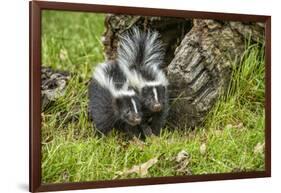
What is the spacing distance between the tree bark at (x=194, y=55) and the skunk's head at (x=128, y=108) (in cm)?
22

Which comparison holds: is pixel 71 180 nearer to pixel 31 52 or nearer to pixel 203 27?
pixel 31 52

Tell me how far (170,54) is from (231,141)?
0.68 m

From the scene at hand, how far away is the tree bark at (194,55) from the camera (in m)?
3.93

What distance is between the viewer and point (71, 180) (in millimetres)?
3725

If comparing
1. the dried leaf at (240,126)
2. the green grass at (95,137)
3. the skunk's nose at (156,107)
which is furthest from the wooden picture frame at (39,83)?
the skunk's nose at (156,107)

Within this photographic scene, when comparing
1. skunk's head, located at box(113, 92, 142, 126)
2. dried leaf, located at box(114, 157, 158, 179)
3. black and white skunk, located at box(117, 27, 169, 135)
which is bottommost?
dried leaf, located at box(114, 157, 158, 179)

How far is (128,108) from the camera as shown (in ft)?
12.6

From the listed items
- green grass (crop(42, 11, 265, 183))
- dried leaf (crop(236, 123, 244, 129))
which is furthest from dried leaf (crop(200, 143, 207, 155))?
dried leaf (crop(236, 123, 244, 129))

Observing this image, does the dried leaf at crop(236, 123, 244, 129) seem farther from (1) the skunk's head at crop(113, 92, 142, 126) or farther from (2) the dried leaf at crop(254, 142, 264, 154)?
(1) the skunk's head at crop(113, 92, 142, 126)

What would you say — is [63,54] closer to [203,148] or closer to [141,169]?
[141,169]

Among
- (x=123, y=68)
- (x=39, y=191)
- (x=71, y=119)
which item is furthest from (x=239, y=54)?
(x=39, y=191)

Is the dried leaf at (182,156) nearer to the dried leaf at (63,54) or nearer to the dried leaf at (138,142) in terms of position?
the dried leaf at (138,142)

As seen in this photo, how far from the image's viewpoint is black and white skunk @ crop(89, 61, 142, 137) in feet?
12.4

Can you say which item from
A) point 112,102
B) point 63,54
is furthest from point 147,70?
point 63,54
